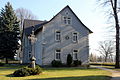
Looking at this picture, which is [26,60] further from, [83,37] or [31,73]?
[31,73]

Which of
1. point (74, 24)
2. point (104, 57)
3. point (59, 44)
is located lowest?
point (104, 57)

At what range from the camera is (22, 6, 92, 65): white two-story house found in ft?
98.4

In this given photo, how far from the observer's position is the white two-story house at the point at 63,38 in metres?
30.0

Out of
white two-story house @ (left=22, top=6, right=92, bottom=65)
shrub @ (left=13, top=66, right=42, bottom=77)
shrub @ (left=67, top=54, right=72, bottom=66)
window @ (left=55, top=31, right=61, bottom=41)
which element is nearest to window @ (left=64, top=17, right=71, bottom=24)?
white two-story house @ (left=22, top=6, right=92, bottom=65)

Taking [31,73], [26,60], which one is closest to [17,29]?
[26,60]

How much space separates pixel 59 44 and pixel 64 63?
10.9 feet

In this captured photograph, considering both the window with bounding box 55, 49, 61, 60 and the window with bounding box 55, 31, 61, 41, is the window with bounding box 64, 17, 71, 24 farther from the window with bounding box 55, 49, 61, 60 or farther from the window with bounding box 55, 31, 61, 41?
the window with bounding box 55, 49, 61, 60

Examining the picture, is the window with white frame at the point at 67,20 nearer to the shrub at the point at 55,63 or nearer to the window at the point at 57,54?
the window at the point at 57,54

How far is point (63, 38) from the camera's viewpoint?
102ft

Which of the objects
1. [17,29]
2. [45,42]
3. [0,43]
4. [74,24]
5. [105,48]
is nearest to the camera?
[45,42]

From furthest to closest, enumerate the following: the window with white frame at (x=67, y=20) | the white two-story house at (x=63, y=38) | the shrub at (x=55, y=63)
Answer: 1. the window with white frame at (x=67, y=20)
2. the white two-story house at (x=63, y=38)
3. the shrub at (x=55, y=63)

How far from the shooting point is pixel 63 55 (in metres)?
30.7

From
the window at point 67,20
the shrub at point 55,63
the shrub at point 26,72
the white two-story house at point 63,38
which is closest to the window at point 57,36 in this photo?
the white two-story house at point 63,38

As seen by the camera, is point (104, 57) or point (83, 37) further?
point (104, 57)
